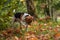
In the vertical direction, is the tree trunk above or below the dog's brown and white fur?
below

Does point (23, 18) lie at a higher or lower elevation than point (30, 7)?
higher

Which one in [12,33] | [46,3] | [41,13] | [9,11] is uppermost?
[9,11]

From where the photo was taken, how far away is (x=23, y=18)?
9148 mm

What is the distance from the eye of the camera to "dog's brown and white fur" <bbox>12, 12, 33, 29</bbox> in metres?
8.75

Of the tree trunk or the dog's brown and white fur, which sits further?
the tree trunk

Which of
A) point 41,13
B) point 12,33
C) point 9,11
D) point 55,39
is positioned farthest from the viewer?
point 41,13

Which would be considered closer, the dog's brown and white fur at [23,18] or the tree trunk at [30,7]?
the dog's brown and white fur at [23,18]

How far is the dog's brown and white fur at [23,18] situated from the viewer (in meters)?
8.75

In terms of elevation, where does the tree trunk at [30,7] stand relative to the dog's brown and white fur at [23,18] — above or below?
below

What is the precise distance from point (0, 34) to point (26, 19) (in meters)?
1.18

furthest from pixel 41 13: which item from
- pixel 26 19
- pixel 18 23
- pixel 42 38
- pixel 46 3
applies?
pixel 42 38

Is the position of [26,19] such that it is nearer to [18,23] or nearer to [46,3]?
[18,23]

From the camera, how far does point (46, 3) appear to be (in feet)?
55.0

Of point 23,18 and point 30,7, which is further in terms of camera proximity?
point 30,7
